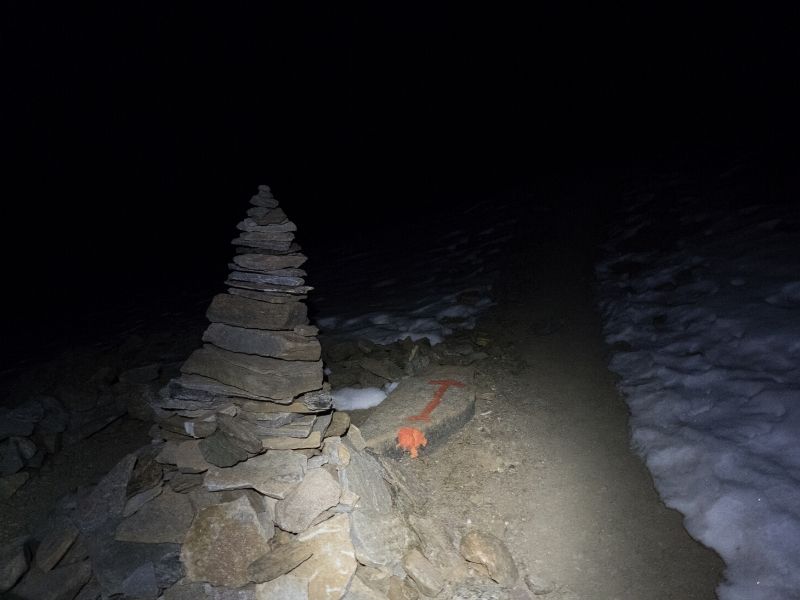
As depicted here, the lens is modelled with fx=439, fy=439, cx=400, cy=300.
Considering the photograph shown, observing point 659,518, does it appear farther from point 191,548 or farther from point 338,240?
point 338,240

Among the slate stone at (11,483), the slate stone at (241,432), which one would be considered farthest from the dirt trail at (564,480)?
the slate stone at (11,483)

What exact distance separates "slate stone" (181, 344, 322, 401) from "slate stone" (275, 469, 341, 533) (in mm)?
972

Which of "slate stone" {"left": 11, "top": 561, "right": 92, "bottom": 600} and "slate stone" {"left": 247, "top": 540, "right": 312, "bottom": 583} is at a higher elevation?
"slate stone" {"left": 247, "top": 540, "right": 312, "bottom": 583}

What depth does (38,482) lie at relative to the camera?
218 inches

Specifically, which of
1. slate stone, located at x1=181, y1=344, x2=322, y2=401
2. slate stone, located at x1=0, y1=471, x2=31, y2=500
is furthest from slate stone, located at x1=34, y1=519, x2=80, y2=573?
slate stone, located at x1=181, y1=344, x2=322, y2=401

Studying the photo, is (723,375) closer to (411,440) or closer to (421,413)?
(421,413)

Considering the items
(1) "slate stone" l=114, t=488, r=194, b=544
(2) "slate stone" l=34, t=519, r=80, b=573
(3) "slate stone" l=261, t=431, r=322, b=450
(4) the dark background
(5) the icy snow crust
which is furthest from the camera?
(4) the dark background

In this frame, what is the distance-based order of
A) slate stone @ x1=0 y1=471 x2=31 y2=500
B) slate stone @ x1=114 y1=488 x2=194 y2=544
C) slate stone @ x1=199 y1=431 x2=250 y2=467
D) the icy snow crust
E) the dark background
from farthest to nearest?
1. the dark background
2. slate stone @ x1=0 y1=471 x2=31 y2=500
3. slate stone @ x1=199 y1=431 x2=250 y2=467
4. the icy snow crust
5. slate stone @ x1=114 y1=488 x2=194 y2=544

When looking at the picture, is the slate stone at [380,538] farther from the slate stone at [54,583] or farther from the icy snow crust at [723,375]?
the icy snow crust at [723,375]

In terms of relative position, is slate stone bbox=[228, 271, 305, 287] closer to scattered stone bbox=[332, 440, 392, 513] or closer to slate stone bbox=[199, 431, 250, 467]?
slate stone bbox=[199, 431, 250, 467]

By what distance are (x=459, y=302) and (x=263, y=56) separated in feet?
142

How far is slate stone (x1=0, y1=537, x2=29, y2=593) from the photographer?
3.94 m

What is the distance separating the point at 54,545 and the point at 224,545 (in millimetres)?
1688

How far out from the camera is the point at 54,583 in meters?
3.94
